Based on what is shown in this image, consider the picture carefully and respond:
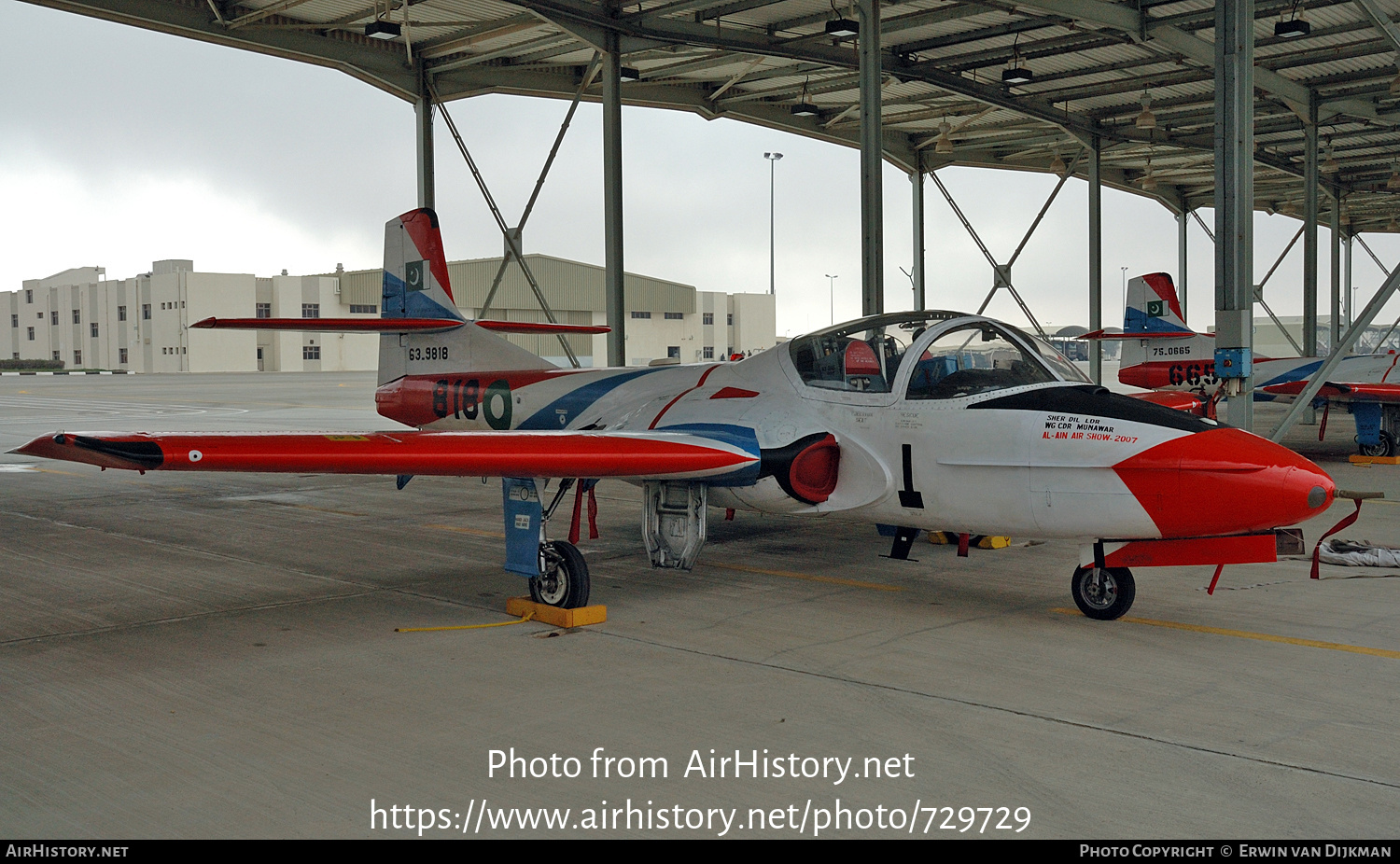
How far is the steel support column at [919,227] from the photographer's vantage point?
964 inches

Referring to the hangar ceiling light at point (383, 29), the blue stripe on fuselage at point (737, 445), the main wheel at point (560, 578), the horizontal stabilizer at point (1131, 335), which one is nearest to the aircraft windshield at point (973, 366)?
the blue stripe on fuselage at point (737, 445)

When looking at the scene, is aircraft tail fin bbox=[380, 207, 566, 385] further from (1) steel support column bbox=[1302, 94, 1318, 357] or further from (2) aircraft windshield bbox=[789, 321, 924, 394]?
(1) steel support column bbox=[1302, 94, 1318, 357]

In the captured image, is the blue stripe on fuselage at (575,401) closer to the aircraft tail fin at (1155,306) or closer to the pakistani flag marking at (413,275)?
the pakistani flag marking at (413,275)

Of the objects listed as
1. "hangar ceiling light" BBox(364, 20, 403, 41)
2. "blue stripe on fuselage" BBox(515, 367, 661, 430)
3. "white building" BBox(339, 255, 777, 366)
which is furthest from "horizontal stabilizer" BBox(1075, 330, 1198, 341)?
"white building" BBox(339, 255, 777, 366)

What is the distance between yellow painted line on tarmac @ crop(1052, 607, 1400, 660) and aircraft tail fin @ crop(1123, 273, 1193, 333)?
14409 millimetres

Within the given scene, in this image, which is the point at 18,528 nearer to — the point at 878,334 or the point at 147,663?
the point at 147,663

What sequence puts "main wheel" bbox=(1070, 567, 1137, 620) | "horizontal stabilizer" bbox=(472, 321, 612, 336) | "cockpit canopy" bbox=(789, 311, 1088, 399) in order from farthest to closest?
"horizontal stabilizer" bbox=(472, 321, 612, 336)
"cockpit canopy" bbox=(789, 311, 1088, 399)
"main wheel" bbox=(1070, 567, 1137, 620)

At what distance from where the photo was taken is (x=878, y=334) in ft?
24.2

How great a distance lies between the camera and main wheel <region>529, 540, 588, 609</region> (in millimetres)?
6887

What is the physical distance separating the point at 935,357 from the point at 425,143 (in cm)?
1430

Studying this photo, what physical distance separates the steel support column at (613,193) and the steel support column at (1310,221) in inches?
533

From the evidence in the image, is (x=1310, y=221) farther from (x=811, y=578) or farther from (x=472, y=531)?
(x=472, y=531)

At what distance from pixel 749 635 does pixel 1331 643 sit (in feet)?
10.8
